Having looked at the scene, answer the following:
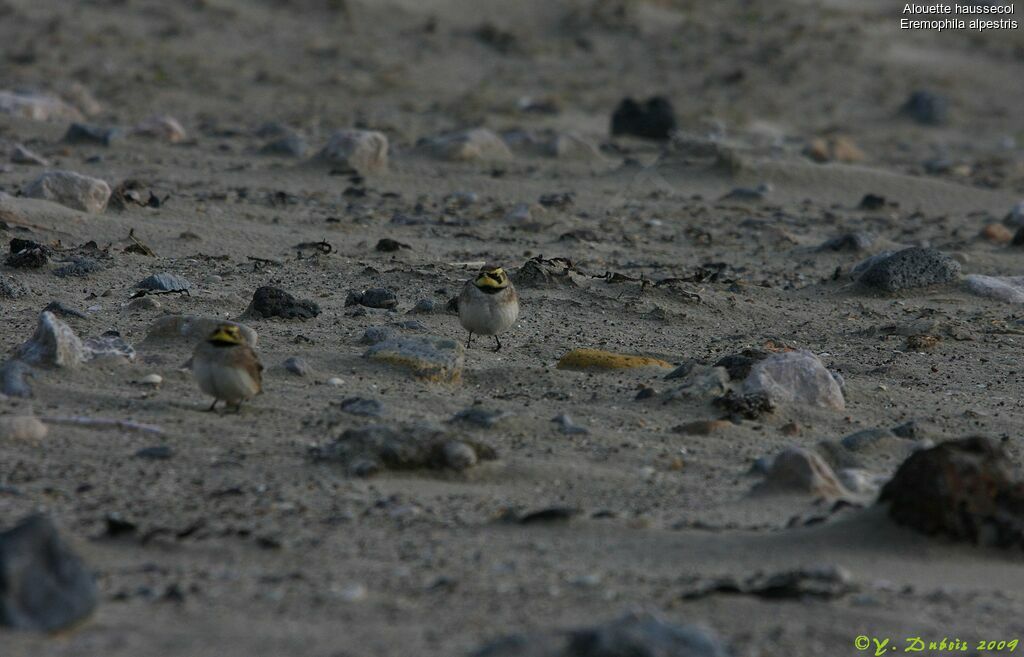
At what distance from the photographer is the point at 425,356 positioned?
214 inches

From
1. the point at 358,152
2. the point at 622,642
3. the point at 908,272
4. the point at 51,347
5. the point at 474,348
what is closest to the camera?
the point at 622,642

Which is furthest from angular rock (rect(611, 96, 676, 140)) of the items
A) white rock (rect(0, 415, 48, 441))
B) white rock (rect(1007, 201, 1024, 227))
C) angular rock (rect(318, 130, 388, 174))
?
white rock (rect(0, 415, 48, 441))

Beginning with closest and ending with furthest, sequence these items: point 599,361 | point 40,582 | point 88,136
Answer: point 40,582, point 599,361, point 88,136

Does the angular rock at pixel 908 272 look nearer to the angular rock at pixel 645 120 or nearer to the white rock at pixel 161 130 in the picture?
the angular rock at pixel 645 120

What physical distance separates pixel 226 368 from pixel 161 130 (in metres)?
6.88

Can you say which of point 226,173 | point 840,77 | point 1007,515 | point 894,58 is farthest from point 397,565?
point 894,58

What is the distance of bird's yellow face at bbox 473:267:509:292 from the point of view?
19.0 feet

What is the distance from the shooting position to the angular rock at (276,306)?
6.12 metres

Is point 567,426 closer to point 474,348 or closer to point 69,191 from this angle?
point 474,348

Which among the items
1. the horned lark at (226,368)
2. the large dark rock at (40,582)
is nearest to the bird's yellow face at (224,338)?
the horned lark at (226,368)

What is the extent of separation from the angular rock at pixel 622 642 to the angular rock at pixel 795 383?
8.08ft

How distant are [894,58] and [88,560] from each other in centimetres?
1625

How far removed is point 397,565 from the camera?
3.43m

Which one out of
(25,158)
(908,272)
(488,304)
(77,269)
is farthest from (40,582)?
(25,158)
